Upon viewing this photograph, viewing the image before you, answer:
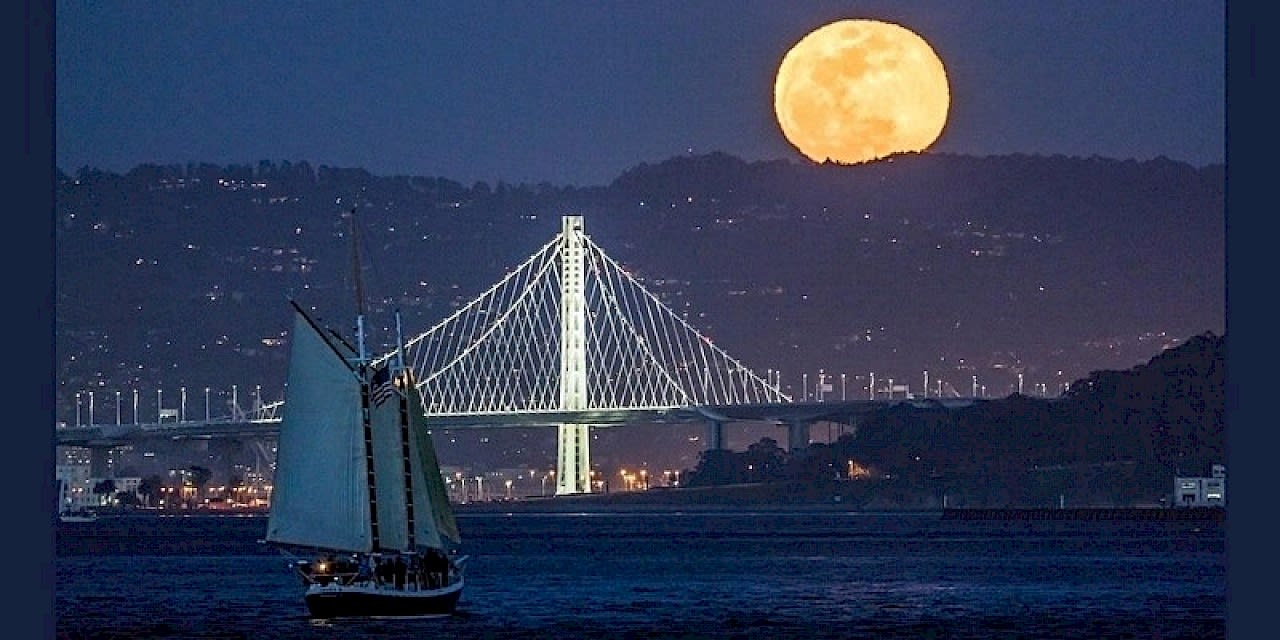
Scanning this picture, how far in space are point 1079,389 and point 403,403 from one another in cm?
10259

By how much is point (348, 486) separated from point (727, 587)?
15277mm

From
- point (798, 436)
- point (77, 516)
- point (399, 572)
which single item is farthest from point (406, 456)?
point (77, 516)

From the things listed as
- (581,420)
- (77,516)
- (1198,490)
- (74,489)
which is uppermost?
(581,420)

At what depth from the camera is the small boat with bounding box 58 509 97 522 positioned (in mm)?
140750

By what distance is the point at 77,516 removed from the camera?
143125mm

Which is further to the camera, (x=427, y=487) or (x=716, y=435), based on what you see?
(x=716, y=435)

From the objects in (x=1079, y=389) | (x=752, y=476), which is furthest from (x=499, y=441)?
(x=1079, y=389)

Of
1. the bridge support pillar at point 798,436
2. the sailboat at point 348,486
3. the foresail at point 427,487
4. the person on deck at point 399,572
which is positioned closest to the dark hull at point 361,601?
the sailboat at point 348,486

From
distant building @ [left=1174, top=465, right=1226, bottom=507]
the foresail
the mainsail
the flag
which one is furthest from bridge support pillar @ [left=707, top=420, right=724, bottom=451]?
the flag

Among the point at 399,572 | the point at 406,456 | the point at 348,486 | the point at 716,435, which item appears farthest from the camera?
the point at 716,435

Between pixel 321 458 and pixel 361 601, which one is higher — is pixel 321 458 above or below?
above

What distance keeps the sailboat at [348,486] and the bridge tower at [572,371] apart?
76276 mm

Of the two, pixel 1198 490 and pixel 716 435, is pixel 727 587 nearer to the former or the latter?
pixel 1198 490

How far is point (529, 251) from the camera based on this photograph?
168 m
